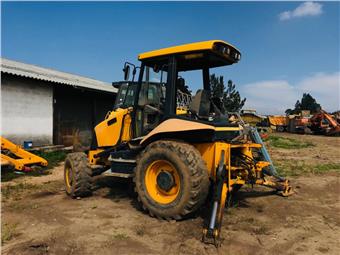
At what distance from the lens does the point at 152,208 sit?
16.1 ft

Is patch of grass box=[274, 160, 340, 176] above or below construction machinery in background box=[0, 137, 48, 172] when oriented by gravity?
below

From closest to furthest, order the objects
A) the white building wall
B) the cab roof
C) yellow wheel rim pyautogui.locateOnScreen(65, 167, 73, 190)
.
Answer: the cab roof, yellow wheel rim pyautogui.locateOnScreen(65, 167, 73, 190), the white building wall

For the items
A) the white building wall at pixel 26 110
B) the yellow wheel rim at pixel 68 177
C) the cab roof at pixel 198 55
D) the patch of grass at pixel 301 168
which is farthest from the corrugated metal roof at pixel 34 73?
the patch of grass at pixel 301 168

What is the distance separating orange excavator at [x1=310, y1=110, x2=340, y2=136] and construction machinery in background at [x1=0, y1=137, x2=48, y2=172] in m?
23.2

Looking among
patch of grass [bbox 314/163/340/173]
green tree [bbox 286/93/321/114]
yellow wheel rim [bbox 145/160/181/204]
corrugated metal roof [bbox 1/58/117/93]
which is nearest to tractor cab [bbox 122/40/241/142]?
yellow wheel rim [bbox 145/160/181/204]

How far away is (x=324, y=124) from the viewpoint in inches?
1019

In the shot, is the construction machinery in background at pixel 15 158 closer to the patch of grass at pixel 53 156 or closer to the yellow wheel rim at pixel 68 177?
the patch of grass at pixel 53 156

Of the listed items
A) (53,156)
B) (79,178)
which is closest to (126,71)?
(79,178)

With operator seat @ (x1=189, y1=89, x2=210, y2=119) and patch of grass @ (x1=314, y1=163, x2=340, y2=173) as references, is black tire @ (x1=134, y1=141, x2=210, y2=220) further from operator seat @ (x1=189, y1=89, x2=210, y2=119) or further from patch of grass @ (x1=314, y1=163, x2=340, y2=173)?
patch of grass @ (x1=314, y1=163, x2=340, y2=173)

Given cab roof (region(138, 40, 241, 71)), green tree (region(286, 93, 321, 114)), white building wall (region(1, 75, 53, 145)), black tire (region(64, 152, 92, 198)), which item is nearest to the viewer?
cab roof (region(138, 40, 241, 71))

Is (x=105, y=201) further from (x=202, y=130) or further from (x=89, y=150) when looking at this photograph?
(x=202, y=130)

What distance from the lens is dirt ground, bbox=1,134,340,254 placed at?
383cm

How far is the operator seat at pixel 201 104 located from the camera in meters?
5.11

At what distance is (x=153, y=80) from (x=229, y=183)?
226cm
